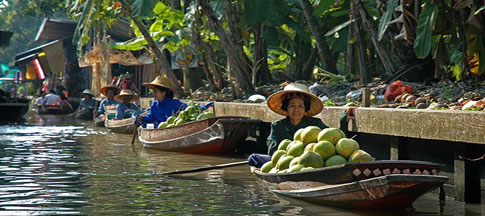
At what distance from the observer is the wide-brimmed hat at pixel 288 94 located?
813 centimetres

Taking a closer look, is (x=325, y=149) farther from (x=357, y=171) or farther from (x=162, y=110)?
(x=162, y=110)

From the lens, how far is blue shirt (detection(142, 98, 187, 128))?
14945mm

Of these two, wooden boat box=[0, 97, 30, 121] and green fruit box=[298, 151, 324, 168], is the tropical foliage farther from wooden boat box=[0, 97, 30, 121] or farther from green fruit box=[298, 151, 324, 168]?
wooden boat box=[0, 97, 30, 121]

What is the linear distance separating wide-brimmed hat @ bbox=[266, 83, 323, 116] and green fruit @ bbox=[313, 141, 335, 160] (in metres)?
1.06

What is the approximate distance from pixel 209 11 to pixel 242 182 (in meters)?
8.75

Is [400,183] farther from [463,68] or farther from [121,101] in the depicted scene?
[121,101]

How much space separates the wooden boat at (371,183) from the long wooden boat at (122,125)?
1237cm

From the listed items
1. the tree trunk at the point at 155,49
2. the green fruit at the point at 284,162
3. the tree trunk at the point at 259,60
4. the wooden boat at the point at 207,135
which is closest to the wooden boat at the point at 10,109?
the tree trunk at the point at 155,49

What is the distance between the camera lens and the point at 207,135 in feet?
43.0

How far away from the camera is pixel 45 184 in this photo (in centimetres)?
925

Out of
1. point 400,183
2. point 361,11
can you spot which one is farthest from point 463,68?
point 400,183

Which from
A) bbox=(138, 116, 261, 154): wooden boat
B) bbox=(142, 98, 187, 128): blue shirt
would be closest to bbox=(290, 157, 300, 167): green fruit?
bbox=(138, 116, 261, 154): wooden boat

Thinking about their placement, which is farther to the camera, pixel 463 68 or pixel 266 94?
pixel 266 94

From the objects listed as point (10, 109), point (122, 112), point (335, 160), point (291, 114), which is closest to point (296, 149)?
point (335, 160)
